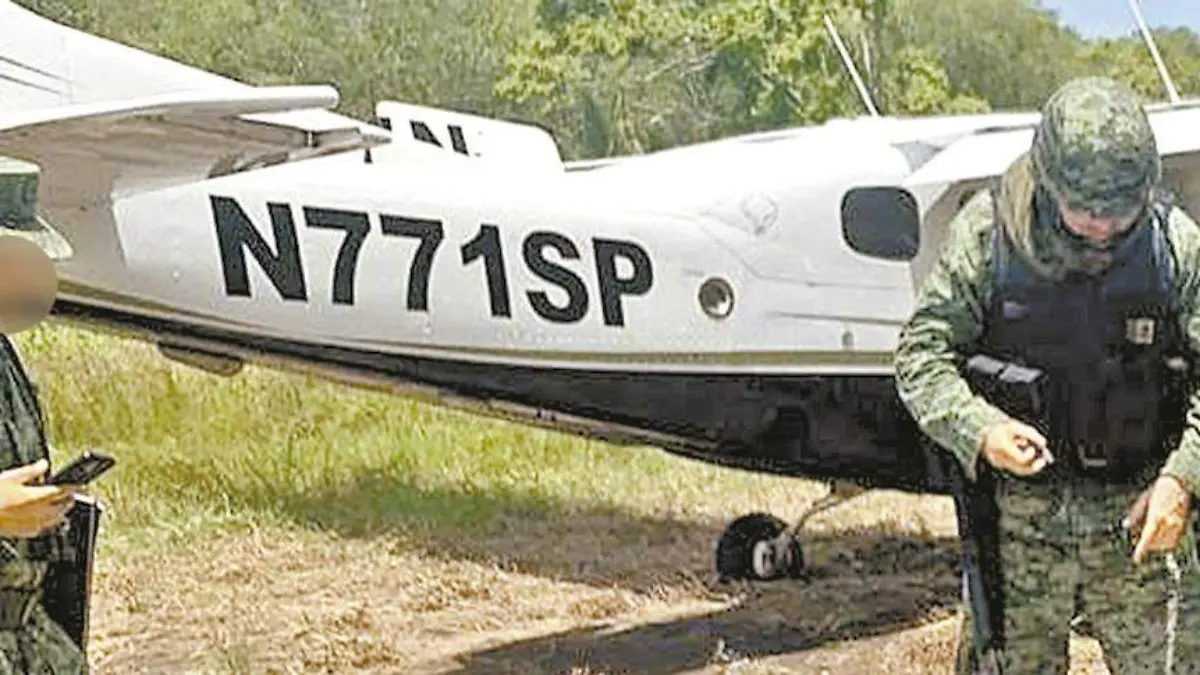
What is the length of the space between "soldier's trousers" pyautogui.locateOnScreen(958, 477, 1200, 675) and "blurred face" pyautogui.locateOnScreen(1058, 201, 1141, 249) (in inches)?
18.5

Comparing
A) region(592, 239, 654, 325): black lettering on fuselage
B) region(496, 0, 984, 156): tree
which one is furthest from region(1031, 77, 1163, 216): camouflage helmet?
region(496, 0, 984, 156): tree

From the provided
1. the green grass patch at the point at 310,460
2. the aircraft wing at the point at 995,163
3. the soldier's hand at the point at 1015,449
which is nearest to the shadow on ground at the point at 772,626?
the aircraft wing at the point at 995,163

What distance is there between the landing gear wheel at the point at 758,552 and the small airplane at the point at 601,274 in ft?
0.06

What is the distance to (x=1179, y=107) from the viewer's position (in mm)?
7086

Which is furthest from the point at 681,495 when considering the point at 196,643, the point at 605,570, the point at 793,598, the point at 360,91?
the point at 360,91

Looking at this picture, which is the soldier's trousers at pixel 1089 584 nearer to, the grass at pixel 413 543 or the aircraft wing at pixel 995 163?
the grass at pixel 413 543

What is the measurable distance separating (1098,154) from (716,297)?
3.89 meters

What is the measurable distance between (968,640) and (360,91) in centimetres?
4561

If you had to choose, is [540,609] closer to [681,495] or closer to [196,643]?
[196,643]

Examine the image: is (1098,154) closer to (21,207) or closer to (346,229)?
(21,207)

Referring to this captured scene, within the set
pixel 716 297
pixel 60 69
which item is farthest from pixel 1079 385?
pixel 60 69

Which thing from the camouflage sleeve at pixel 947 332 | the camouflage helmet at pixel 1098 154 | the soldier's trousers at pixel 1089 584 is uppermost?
the camouflage helmet at pixel 1098 154

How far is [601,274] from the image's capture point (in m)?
7.02

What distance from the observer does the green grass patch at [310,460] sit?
8852 mm
